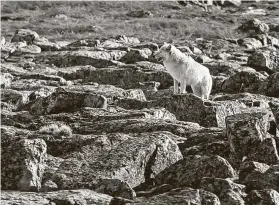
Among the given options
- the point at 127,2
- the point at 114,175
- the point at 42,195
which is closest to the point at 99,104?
the point at 114,175

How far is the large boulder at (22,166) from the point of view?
1239cm

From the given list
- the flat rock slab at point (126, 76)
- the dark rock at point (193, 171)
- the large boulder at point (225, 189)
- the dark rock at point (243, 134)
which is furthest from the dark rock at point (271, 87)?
the large boulder at point (225, 189)

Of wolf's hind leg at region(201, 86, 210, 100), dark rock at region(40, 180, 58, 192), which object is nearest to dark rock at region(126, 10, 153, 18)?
wolf's hind leg at region(201, 86, 210, 100)

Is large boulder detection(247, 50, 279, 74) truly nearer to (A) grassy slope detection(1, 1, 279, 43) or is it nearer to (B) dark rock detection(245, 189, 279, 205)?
(B) dark rock detection(245, 189, 279, 205)

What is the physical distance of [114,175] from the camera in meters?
13.0

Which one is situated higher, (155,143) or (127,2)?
(155,143)

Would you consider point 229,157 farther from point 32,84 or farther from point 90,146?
point 32,84

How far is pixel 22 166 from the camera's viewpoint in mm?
12562

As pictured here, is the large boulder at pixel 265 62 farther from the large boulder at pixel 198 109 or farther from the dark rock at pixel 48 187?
the dark rock at pixel 48 187

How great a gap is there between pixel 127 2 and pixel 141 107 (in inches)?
4302

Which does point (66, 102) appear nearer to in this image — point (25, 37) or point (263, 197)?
point (263, 197)

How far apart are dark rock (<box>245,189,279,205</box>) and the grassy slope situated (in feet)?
193

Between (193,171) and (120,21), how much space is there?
286 ft

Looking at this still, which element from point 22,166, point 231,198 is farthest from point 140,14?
point 231,198
